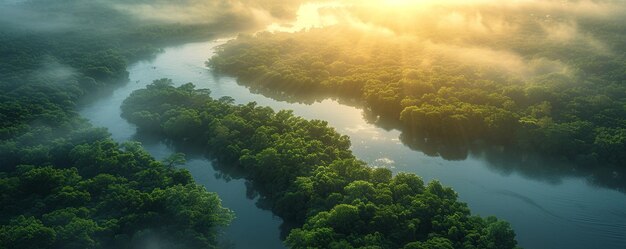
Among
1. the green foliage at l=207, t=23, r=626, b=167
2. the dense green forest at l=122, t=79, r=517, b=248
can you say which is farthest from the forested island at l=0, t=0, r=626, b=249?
the green foliage at l=207, t=23, r=626, b=167

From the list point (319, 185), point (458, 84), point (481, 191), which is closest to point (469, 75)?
point (458, 84)

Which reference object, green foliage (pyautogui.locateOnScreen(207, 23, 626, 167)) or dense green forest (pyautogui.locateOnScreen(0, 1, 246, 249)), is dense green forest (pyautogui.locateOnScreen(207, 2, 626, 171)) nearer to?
green foliage (pyautogui.locateOnScreen(207, 23, 626, 167))

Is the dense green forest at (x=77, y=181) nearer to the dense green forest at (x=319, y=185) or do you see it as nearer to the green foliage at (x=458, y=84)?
the dense green forest at (x=319, y=185)

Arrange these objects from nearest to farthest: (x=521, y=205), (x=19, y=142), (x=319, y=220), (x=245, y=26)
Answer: (x=319, y=220) → (x=521, y=205) → (x=19, y=142) → (x=245, y=26)

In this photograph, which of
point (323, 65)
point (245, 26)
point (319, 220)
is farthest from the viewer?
point (245, 26)

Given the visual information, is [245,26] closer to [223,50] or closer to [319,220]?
[223,50]

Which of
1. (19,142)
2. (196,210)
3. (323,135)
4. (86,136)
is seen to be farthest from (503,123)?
(19,142)
